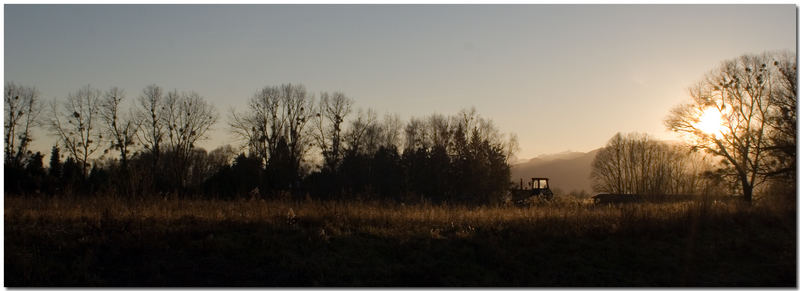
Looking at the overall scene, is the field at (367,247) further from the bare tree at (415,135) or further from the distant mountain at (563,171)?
the distant mountain at (563,171)

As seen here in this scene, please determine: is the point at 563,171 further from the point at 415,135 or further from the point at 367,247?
the point at 367,247

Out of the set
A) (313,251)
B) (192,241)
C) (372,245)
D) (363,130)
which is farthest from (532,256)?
(363,130)

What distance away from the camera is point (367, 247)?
29.8ft

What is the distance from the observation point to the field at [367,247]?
7.75 metres

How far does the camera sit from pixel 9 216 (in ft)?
30.7

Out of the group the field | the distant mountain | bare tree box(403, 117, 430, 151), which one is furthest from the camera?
the distant mountain

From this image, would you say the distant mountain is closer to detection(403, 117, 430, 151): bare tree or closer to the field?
detection(403, 117, 430, 151): bare tree

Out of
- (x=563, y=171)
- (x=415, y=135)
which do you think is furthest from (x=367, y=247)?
(x=563, y=171)

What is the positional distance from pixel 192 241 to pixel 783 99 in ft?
90.6

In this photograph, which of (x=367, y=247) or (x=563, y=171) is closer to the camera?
(x=367, y=247)

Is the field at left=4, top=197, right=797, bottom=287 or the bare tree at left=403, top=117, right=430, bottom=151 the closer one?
the field at left=4, top=197, right=797, bottom=287

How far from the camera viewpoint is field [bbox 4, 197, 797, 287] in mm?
7750

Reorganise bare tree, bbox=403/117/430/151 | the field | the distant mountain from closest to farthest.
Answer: the field
bare tree, bbox=403/117/430/151
the distant mountain

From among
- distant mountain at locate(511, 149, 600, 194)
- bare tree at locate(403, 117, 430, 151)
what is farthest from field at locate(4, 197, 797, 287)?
distant mountain at locate(511, 149, 600, 194)
